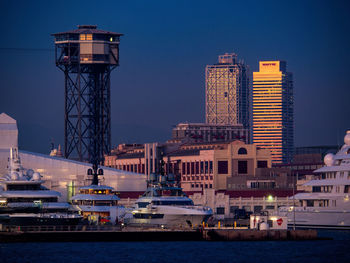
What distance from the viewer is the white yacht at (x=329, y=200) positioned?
13950 cm

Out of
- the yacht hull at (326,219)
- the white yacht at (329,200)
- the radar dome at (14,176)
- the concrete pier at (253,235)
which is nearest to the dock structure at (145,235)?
the concrete pier at (253,235)

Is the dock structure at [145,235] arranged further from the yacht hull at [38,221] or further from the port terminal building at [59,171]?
the port terminal building at [59,171]

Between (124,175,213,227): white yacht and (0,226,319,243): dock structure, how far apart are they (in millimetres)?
8394

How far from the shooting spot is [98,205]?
470ft

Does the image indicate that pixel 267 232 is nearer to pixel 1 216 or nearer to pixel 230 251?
pixel 230 251

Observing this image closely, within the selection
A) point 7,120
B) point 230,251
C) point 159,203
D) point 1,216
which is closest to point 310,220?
point 159,203

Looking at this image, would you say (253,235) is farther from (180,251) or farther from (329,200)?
(329,200)

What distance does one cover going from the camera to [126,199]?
174375 mm

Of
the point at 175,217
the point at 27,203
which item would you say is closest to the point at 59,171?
the point at 27,203

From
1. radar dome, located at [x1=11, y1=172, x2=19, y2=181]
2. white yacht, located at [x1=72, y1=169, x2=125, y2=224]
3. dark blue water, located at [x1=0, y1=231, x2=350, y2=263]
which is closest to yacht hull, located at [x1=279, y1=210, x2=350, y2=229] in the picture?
dark blue water, located at [x1=0, y1=231, x2=350, y2=263]

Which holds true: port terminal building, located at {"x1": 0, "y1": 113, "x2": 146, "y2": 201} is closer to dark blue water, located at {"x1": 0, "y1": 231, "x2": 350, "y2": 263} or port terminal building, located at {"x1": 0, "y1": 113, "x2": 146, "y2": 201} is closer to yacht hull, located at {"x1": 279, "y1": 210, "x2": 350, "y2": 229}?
yacht hull, located at {"x1": 279, "y1": 210, "x2": 350, "y2": 229}

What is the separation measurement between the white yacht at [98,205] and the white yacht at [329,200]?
70.8ft

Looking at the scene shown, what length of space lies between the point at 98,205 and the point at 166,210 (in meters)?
14.3

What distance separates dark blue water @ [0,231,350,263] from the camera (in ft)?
350
